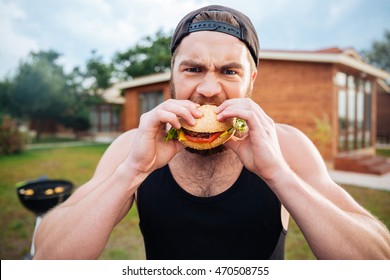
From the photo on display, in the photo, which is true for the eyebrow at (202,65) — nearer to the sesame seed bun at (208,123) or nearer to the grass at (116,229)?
the sesame seed bun at (208,123)

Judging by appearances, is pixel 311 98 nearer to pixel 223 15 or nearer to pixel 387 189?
pixel 387 189

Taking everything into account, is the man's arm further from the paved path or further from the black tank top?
the paved path

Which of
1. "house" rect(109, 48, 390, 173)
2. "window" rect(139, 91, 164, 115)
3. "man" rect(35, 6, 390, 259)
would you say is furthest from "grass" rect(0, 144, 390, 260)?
"window" rect(139, 91, 164, 115)

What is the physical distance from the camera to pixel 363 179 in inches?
309

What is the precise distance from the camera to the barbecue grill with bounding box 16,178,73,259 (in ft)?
9.52

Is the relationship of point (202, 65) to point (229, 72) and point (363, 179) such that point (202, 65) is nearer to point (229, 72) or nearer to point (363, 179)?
point (229, 72)

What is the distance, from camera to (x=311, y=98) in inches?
384

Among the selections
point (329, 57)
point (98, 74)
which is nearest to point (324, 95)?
point (329, 57)

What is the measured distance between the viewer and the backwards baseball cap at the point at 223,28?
1530mm

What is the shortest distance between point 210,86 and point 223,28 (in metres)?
0.35

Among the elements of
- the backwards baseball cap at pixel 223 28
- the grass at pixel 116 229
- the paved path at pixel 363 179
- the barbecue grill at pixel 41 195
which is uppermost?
the backwards baseball cap at pixel 223 28

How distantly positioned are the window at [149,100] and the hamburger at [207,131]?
14532mm

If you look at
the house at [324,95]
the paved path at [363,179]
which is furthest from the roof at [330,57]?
the paved path at [363,179]

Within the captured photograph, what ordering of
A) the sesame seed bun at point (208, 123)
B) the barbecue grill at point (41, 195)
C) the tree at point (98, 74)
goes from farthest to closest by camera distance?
the tree at point (98, 74)
the barbecue grill at point (41, 195)
the sesame seed bun at point (208, 123)
